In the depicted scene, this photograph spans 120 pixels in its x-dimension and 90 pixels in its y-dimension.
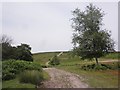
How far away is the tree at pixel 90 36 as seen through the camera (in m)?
39.7

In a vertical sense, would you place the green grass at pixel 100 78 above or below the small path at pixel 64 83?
below

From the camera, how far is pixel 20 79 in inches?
692

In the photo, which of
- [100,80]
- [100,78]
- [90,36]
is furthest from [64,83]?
[90,36]

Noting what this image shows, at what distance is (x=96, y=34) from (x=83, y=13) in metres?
4.58

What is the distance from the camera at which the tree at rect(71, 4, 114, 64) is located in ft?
130

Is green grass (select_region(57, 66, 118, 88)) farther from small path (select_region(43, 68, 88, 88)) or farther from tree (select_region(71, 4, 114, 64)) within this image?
tree (select_region(71, 4, 114, 64))

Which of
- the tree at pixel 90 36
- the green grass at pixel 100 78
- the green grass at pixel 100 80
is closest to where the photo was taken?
the green grass at pixel 100 80

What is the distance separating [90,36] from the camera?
3984 centimetres

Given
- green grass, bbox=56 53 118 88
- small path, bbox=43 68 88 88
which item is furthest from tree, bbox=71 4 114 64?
small path, bbox=43 68 88 88

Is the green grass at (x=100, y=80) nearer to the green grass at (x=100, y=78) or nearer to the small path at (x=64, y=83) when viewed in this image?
the green grass at (x=100, y=78)

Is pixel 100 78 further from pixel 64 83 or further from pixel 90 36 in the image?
pixel 90 36

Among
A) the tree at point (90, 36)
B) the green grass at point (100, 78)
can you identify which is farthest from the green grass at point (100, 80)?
the tree at point (90, 36)

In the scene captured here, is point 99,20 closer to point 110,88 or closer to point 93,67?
point 93,67

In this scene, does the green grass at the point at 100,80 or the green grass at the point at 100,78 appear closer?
the green grass at the point at 100,80
